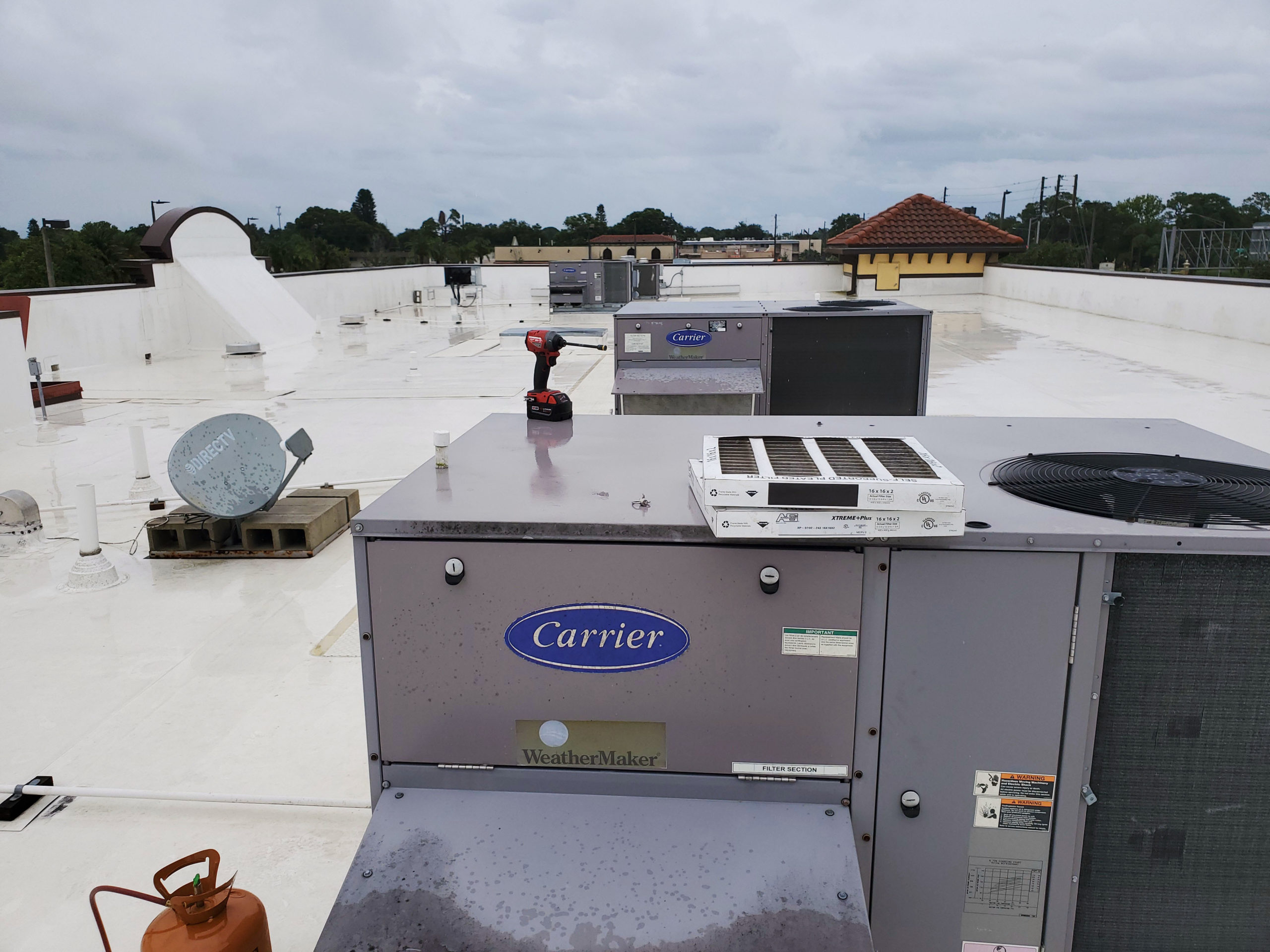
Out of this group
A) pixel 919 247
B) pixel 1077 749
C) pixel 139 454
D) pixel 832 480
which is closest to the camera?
pixel 832 480

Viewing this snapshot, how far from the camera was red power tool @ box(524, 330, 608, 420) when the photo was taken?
2910mm

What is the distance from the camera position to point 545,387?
10.00 feet

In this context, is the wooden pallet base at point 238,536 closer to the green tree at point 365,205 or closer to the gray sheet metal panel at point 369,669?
the gray sheet metal panel at point 369,669

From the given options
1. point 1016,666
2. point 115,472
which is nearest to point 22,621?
point 115,472

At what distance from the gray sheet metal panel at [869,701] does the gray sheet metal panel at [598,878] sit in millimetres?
68

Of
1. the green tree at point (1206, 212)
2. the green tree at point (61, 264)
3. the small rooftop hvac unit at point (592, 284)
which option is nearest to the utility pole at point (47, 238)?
the green tree at point (61, 264)

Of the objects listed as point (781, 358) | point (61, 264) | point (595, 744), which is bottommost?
point (595, 744)

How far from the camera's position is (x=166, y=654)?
4.38 meters

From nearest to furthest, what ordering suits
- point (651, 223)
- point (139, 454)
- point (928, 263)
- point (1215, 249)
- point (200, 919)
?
1. point (200, 919)
2. point (139, 454)
3. point (928, 263)
4. point (1215, 249)
5. point (651, 223)

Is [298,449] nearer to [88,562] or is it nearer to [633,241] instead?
[88,562]

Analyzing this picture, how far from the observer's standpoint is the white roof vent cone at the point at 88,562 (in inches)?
204

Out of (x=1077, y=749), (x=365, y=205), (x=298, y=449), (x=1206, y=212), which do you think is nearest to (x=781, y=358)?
(x=298, y=449)

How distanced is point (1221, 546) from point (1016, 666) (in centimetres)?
45

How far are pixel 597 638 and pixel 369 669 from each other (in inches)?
20.1
